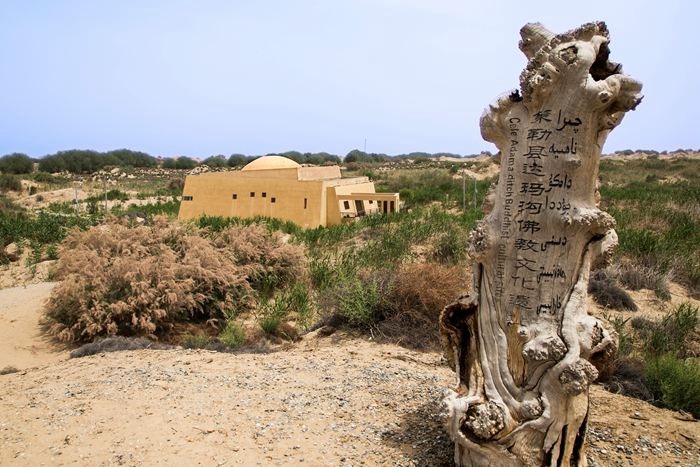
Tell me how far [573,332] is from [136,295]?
8090mm

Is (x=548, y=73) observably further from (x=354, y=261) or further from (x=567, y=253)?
(x=354, y=261)

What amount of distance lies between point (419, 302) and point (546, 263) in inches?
176

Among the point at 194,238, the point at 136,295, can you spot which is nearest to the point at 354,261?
the point at 194,238

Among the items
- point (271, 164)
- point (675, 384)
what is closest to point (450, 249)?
point (675, 384)

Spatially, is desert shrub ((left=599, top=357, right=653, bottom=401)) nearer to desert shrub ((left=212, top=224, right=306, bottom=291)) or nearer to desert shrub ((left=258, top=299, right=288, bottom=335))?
desert shrub ((left=258, top=299, right=288, bottom=335))

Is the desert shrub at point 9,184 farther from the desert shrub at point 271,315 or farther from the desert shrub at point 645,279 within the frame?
the desert shrub at point 645,279

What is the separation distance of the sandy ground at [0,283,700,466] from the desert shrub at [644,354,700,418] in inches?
12.2

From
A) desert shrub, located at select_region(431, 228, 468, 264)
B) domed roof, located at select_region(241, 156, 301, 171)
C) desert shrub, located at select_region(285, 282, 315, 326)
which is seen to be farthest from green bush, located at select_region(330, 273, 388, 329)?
domed roof, located at select_region(241, 156, 301, 171)

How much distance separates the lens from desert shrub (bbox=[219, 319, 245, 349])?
26.2 ft

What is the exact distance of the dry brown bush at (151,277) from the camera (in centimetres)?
949

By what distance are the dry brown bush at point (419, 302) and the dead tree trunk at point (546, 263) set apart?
3701 mm

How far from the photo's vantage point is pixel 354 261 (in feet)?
39.9

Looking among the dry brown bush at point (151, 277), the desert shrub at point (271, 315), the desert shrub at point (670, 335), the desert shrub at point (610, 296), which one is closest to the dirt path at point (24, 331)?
the dry brown bush at point (151, 277)

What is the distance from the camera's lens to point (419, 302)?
26.2ft
